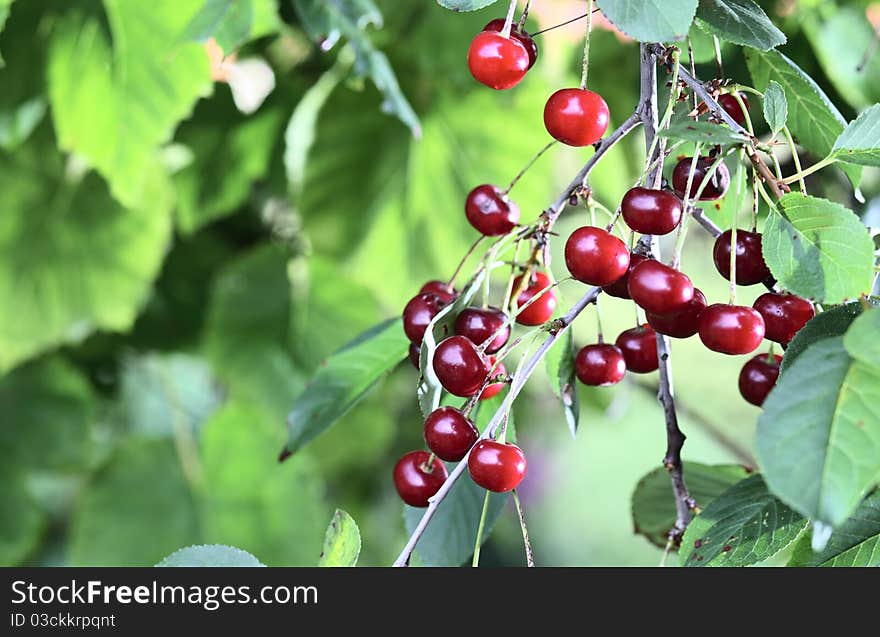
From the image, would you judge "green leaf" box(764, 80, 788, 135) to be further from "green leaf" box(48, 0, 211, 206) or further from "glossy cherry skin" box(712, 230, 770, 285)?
"green leaf" box(48, 0, 211, 206)

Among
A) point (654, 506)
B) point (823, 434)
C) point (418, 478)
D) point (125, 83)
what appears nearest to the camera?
point (823, 434)

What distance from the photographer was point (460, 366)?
12.5 inches

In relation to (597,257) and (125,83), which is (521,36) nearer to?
(597,257)

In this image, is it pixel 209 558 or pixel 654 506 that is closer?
pixel 209 558

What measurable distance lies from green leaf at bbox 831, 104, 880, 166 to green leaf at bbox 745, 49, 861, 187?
53mm

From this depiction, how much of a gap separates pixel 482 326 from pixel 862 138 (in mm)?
138

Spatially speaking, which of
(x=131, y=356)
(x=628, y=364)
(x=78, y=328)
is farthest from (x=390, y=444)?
(x=628, y=364)

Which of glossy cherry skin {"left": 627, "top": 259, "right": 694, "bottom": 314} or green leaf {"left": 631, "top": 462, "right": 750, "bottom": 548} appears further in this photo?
green leaf {"left": 631, "top": 462, "right": 750, "bottom": 548}

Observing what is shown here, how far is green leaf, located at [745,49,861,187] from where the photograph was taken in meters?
0.38

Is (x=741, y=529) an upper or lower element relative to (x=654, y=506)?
upper

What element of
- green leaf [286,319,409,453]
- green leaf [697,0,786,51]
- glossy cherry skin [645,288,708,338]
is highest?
green leaf [697,0,786,51]

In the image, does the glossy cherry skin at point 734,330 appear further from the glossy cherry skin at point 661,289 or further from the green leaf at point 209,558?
the green leaf at point 209,558

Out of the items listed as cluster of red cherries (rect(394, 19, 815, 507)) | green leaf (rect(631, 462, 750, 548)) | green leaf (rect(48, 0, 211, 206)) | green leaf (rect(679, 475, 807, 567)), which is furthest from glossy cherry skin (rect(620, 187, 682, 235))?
green leaf (rect(48, 0, 211, 206))

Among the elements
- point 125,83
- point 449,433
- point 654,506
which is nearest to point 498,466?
point 449,433
